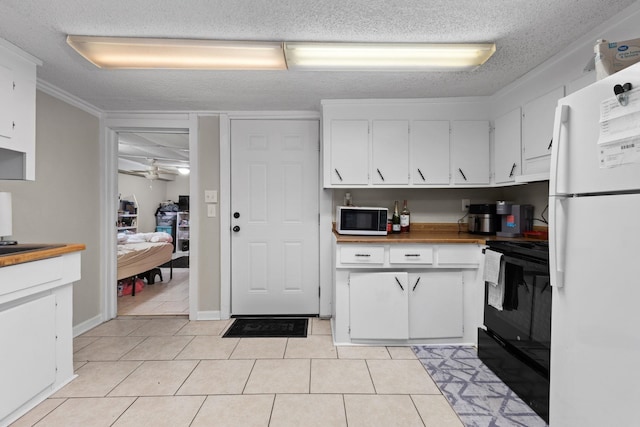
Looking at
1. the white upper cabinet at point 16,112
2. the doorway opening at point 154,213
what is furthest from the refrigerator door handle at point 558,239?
the doorway opening at point 154,213

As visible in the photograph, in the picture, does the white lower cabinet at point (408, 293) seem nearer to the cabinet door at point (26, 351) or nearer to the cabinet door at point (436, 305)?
the cabinet door at point (436, 305)

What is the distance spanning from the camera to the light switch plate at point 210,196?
10.0 ft

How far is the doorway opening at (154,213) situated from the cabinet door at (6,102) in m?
1.34

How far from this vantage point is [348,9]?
152 cm

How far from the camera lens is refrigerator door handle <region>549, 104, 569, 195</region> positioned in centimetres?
113

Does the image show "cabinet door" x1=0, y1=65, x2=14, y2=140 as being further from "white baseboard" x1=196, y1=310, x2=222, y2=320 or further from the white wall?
"white baseboard" x1=196, y1=310, x2=222, y2=320

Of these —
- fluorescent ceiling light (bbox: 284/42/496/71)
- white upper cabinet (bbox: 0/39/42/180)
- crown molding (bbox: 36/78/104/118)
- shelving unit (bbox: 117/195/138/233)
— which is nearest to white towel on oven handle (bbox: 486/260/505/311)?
fluorescent ceiling light (bbox: 284/42/496/71)

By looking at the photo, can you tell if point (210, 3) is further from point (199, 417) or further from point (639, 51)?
point (199, 417)

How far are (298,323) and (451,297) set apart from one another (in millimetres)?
1469

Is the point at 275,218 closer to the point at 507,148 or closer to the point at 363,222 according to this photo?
the point at 363,222

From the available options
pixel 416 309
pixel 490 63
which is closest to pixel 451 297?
pixel 416 309

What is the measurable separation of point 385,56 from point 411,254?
4.88 ft

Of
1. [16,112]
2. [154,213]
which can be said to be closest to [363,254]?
[16,112]

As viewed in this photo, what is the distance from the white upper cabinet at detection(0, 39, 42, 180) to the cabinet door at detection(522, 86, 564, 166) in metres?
3.50
